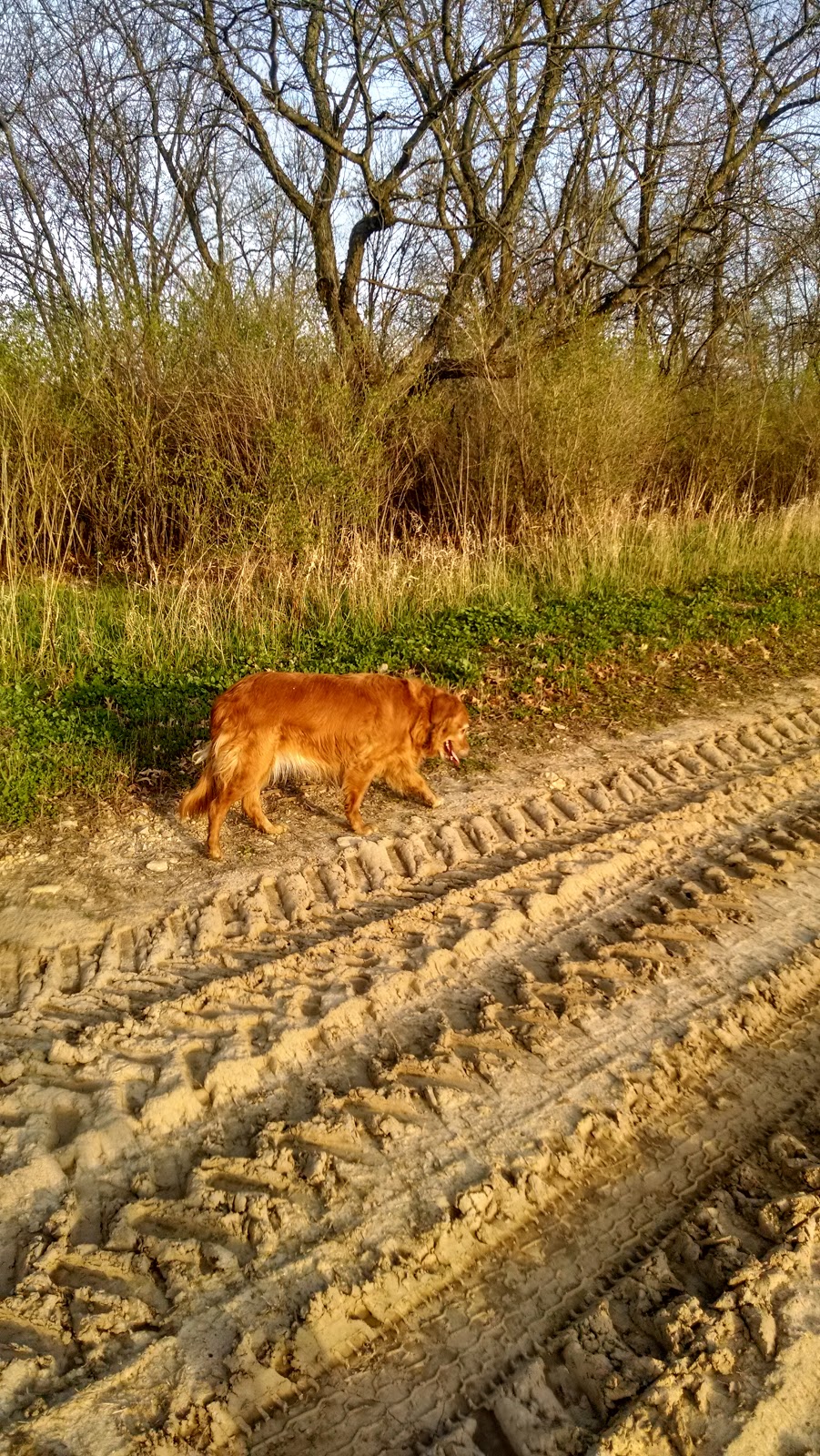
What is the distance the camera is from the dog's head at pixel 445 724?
Answer: 528cm

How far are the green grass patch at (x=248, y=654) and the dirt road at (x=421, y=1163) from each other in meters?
1.51

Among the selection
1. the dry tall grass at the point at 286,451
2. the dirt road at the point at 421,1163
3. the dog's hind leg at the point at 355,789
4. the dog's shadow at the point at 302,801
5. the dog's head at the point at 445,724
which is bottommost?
the dirt road at the point at 421,1163

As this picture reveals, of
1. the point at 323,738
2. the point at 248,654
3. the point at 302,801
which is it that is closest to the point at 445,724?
the point at 323,738

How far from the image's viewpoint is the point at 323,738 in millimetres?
4945

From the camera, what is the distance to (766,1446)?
1951 mm

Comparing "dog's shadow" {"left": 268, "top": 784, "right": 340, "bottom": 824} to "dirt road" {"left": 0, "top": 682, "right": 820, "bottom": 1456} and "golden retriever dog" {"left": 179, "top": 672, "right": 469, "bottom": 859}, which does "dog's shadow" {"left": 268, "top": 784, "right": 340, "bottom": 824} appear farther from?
"dirt road" {"left": 0, "top": 682, "right": 820, "bottom": 1456}

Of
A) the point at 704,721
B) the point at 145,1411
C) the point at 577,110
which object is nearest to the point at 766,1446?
the point at 145,1411

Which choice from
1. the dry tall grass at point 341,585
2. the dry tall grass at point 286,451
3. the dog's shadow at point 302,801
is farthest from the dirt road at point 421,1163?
the dry tall grass at point 286,451

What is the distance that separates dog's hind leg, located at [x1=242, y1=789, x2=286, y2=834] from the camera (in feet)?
15.8

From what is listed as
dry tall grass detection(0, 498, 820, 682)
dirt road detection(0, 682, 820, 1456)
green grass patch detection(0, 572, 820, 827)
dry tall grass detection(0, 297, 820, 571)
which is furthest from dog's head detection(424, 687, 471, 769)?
dry tall grass detection(0, 297, 820, 571)

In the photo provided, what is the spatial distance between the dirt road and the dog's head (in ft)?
3.24

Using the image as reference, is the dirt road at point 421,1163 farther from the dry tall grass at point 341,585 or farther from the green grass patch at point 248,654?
the dry tall grass at point 341,585

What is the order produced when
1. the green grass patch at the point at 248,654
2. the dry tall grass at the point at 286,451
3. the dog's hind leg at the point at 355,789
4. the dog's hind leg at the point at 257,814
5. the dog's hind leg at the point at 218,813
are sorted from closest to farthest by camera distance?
the dog's hind leg at the point at 218,813, the dog's hind leg at the point at 257,814, the dog's hind leg at the point at 355,789, the green grass patch at the point at 248,654, the dry tall grass at the point at 286,451

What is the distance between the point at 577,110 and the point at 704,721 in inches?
423
